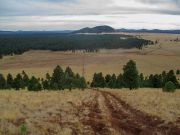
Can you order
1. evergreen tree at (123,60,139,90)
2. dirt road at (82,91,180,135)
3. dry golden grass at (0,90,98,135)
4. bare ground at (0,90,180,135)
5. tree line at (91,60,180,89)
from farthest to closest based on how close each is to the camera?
1. tree line at (91,60,180,89)
2. evergreen tree at (123,60,139,90)
3. dirt road at (82,91,180,135)
4. bare ground at (0,90,180,135)
5. dry golden grass at (0,90,98,135)

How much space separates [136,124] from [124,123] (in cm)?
Result: 63

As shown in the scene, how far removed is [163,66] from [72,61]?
44929 mm

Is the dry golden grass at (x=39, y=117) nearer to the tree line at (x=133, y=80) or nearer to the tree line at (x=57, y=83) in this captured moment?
the tree line at (x=57, y=83)

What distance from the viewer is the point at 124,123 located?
20.2m

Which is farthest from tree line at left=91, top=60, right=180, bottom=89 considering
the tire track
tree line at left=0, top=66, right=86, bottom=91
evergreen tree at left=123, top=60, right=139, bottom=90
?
the tire track

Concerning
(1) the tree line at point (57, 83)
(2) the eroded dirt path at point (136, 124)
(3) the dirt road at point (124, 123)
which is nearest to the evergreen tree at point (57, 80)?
(1) the tree line at point (57, 83)

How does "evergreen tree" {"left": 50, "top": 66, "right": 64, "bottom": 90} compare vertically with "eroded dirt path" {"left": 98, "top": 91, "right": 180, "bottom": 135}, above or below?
below

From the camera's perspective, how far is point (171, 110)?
79.8 feet

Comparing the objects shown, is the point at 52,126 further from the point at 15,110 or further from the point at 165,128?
the point at 165,128

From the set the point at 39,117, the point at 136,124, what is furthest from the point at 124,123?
the point at 39,117

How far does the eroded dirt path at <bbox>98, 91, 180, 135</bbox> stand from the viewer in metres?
18.4

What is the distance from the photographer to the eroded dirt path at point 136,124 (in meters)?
18.4

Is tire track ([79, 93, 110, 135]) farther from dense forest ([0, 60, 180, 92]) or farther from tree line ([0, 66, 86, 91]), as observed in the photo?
tree line ([0, 66, 86, 91])

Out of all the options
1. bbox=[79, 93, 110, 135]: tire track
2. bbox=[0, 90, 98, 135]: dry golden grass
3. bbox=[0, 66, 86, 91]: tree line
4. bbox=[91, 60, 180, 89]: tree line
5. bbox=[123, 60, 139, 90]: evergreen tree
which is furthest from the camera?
bbox=[0, 66, 86, 91]: tree line
